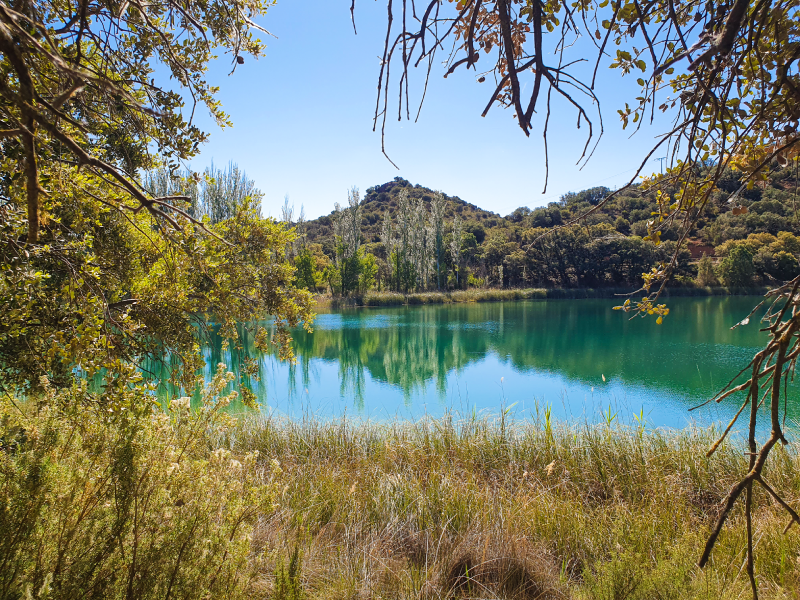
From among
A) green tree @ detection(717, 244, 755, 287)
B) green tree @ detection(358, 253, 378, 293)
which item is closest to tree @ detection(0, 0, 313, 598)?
green tree @ detection(358, 253, 378, 293)

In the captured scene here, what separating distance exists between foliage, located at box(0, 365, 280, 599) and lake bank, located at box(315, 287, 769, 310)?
31089mm

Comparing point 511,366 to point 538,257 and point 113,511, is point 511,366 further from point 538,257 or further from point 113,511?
point 538,257

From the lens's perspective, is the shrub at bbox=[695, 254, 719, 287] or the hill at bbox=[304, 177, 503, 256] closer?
the shrub at bbox=[695, 254, 719, 287]

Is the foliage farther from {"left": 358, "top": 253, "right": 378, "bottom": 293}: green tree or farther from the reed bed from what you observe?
{"left": 358, "top": 253, "right": 378, "bottom": 293}: green tree

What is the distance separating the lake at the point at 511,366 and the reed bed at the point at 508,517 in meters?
0.83

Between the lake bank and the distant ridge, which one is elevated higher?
the distant ridge

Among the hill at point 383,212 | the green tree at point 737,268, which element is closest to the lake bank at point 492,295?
the green tree at point 737,268

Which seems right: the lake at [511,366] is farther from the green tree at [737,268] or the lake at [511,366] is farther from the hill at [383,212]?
the hill at [383,212]

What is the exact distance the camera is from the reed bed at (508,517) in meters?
2.13

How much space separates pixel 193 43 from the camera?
2.55 m

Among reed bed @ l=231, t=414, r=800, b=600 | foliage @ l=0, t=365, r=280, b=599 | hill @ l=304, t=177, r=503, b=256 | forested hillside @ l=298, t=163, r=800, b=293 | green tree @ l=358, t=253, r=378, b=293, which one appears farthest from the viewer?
hill @ l=304, t=177, r=503, b=256

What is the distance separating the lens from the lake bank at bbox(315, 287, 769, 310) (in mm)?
34906

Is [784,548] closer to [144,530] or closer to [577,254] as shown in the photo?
[144,530]

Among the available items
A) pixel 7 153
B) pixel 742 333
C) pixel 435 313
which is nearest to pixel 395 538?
pixel 7 153
